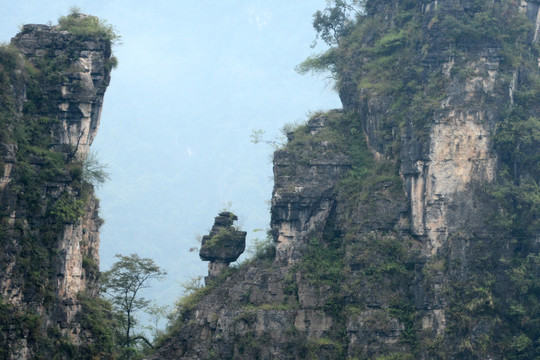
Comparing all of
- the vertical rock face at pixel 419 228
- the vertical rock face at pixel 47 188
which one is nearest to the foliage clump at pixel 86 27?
the vertical rock face at pixel 47 188

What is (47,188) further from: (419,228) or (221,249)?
(419,228)

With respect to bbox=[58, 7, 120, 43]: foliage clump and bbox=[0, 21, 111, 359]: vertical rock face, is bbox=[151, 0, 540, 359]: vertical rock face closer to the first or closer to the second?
bbox=[0, 21, 111, 359]: vertical rock face

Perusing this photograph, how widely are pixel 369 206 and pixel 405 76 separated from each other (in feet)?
26.4

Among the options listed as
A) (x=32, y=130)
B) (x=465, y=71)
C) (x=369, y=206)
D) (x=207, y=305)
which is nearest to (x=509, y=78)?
(x=465, y=71)

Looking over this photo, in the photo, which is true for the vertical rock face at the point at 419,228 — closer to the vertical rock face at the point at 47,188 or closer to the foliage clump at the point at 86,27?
the vertical rock face at the point at 47,188

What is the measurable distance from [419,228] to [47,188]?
21239mm

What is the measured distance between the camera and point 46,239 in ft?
201

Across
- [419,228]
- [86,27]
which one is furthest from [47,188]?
[419,228]

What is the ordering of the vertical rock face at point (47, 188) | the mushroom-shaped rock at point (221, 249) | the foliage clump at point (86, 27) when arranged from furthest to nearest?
the mushroom-shaped rock at point (221, 249) < the foliage clump at point (86, 27) < the vertical rock face at point (47, 188)

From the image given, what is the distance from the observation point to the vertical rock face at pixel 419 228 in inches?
2721

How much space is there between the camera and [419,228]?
7125 centimetres

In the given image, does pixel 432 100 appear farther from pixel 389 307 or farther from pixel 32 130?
pixel 32 130

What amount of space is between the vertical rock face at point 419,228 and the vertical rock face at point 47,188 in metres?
10.7

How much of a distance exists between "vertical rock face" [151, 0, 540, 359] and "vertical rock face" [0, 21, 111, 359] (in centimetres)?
1067
